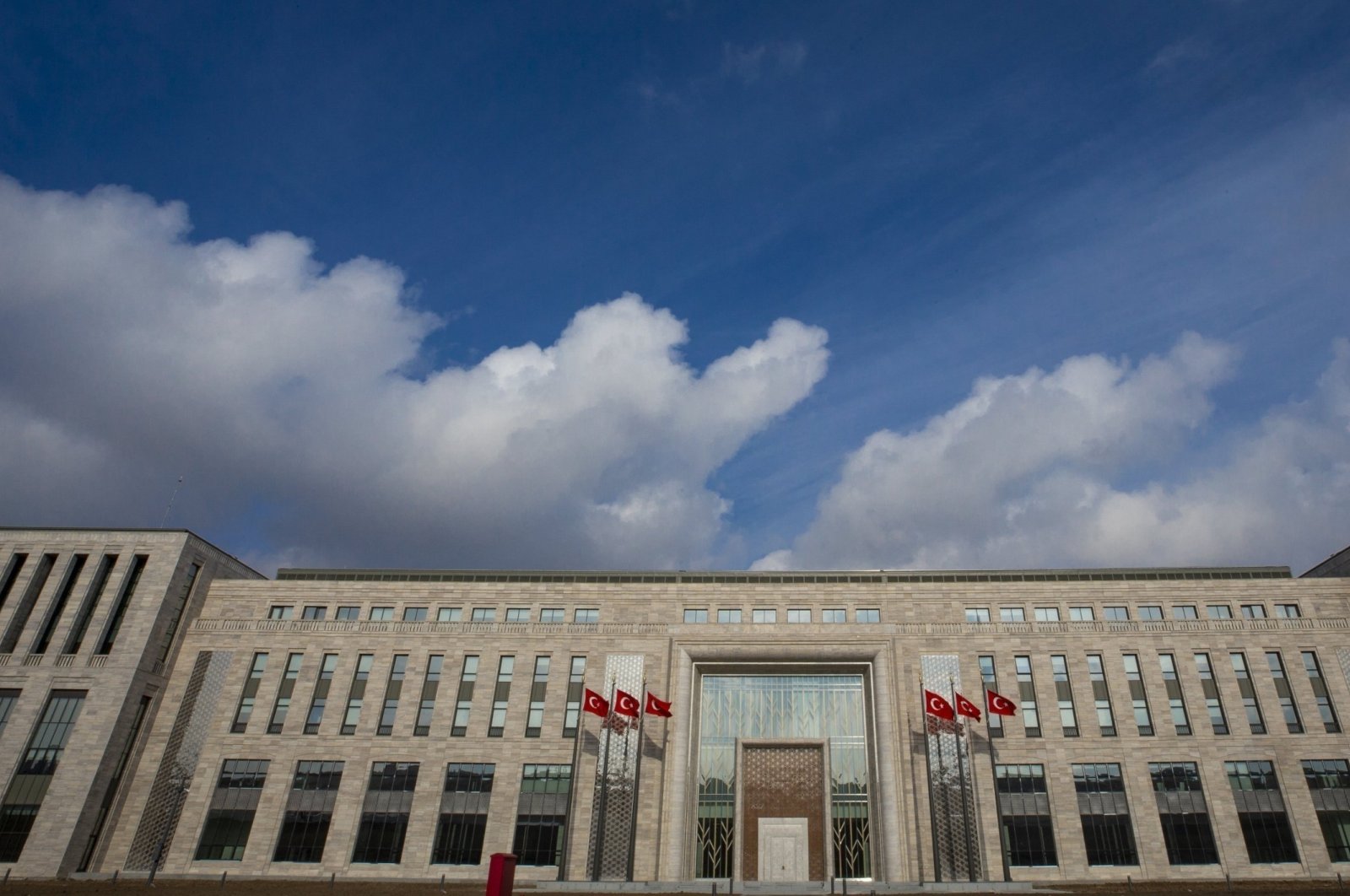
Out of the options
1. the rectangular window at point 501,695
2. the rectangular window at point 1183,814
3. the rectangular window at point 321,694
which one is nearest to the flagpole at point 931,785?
the rectangular window at point 1183,814

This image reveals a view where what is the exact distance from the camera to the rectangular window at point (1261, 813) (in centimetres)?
5075

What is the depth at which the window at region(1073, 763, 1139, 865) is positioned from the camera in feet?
168

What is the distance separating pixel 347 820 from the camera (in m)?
54.3

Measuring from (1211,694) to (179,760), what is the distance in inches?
2865

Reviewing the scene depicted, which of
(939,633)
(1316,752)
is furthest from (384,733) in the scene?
(1316,752)

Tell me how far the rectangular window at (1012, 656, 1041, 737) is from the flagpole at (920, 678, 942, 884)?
23.5 ft

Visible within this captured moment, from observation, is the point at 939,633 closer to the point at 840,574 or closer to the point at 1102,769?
the point at 840,574

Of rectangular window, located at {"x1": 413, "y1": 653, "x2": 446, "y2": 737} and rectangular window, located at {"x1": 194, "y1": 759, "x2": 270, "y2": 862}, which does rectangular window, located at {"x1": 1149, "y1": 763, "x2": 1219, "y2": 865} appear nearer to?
rectangular window, located at {"x1": 413, "y1": 653, "x2": 446, "y2": 737}

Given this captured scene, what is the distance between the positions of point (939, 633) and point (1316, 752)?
25.1m

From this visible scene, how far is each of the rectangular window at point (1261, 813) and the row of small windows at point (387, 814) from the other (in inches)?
1748

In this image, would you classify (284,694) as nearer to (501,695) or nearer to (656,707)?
(501,695)

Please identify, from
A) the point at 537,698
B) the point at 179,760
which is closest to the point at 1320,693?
the point at 537,698

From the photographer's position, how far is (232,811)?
55125 mm

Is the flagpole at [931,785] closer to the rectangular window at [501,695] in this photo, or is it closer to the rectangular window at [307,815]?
the rectangular window at [501,695]
